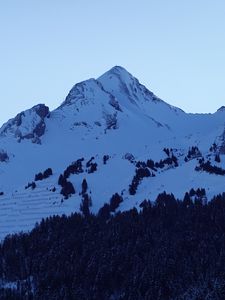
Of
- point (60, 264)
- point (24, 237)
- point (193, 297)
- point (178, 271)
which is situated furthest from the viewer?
point (24, 237)

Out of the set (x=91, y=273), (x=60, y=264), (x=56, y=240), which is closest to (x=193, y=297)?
(x=91, y=273)

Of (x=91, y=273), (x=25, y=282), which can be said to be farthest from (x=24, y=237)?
(x=91, y=273)

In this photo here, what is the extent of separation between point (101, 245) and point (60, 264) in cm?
1304

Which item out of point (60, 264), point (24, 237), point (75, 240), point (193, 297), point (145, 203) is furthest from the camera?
point (145, 203)

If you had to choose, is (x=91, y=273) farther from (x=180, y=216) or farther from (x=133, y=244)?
(x=180, y=216)

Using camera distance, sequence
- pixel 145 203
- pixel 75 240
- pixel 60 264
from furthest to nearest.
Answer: pixel 145 203 < pixel 75 240 < pixel 60 264

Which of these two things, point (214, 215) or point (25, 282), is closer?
point (25, 282)

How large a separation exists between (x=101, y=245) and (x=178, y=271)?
28.5 metres

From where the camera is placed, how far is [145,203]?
19862 centimetres

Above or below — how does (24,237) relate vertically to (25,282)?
above

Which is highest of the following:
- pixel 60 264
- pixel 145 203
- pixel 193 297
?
pixel 145 203

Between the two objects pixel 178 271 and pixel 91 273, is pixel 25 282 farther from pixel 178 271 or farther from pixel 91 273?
pixel 178 271

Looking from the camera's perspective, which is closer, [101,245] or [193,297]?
[193,297]

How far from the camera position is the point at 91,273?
152m
